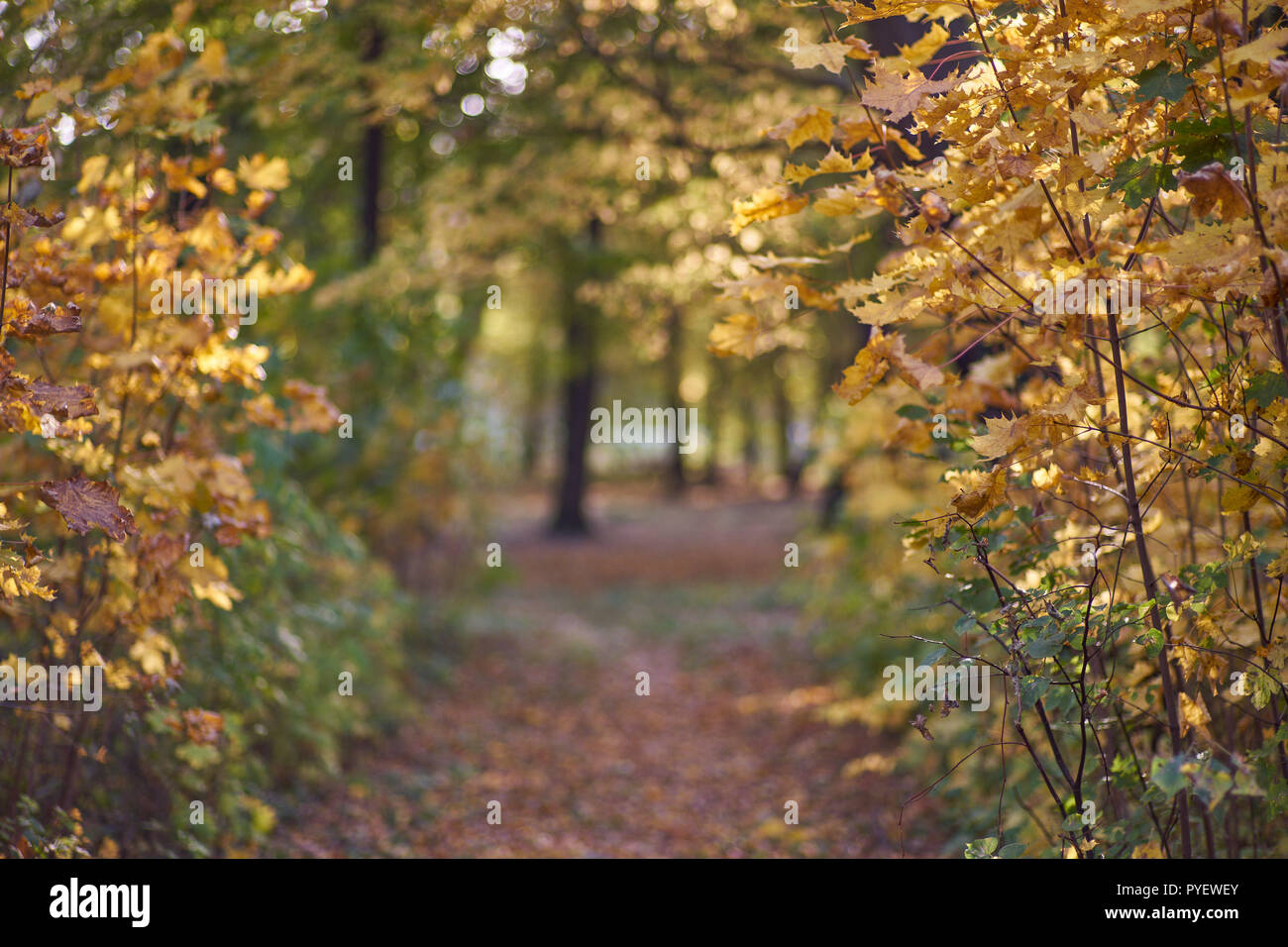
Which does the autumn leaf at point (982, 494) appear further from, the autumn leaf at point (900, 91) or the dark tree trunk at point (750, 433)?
the dark tree trunk at point (750, 433)

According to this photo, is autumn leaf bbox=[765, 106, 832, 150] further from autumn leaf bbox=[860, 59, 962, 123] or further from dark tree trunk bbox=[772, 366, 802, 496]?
dark tree trunk bbox=[772, 366, 802, 496]

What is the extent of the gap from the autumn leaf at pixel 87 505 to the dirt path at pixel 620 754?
2.69 m

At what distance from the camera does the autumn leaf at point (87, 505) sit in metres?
2.51

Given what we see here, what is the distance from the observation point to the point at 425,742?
21.9 feet

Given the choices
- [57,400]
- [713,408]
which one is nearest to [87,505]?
[57,400]

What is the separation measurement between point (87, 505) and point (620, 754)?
4.91m

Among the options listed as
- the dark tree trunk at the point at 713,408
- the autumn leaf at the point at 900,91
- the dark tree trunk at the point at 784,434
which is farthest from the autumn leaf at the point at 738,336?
the dark tree trunk at the point at 784,434

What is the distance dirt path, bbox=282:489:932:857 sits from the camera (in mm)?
5137

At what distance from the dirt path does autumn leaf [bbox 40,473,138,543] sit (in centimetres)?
269

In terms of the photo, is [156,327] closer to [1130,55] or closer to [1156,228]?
[1130,55]

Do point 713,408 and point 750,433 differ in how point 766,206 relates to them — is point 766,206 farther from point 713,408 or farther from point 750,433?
point 750,433

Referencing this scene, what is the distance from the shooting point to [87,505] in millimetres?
2570
